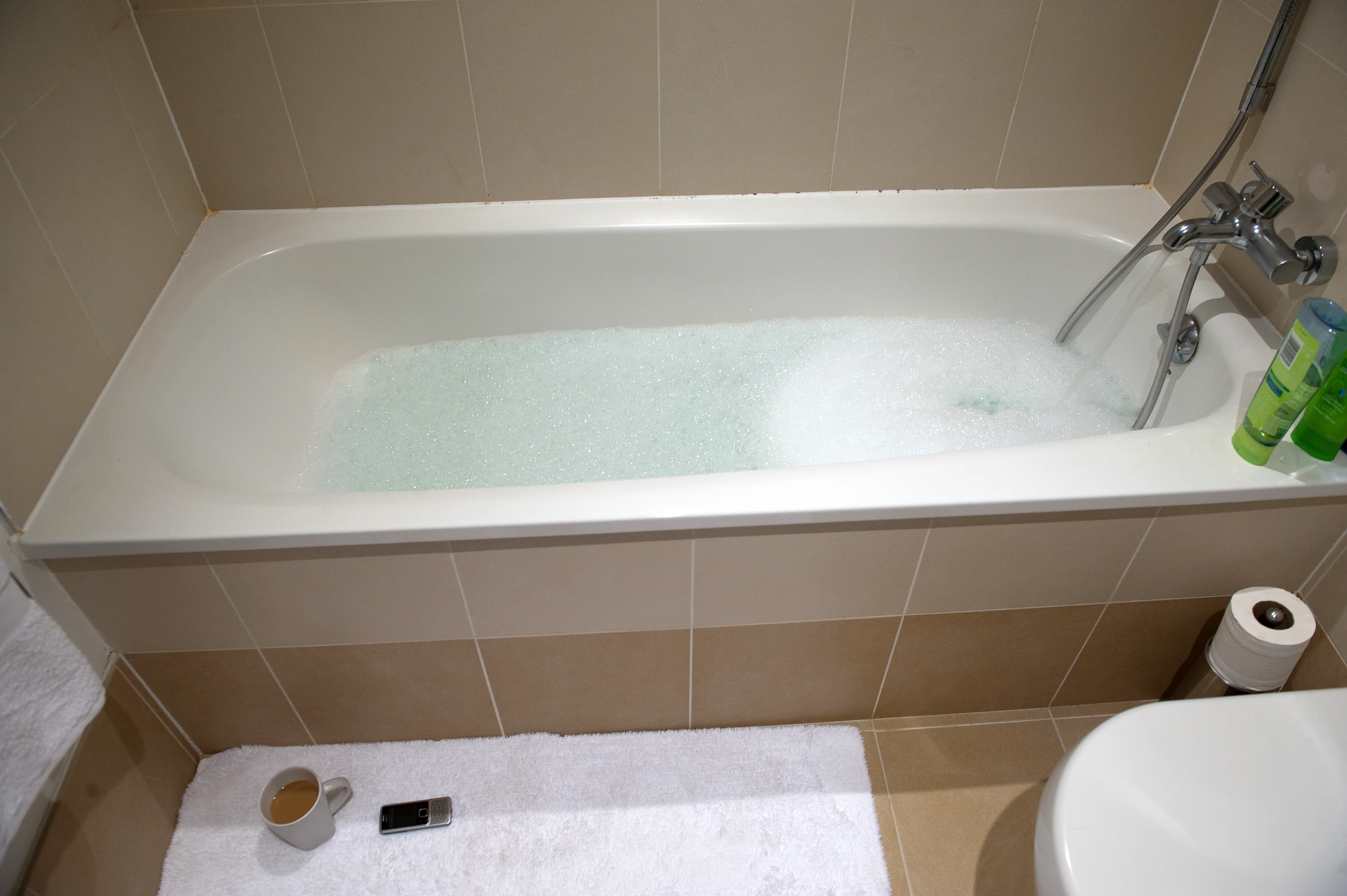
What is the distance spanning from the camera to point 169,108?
141 centimetres

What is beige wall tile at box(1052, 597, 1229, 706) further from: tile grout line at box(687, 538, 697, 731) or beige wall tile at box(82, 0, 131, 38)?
beige wall tile at box(82, 0, 131, 38)

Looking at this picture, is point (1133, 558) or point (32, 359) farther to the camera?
point (1133, 558)

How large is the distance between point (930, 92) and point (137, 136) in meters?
1.25

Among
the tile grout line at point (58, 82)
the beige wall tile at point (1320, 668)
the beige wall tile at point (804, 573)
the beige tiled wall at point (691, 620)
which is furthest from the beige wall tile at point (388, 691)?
the beige wall tile at point (1320, 668)

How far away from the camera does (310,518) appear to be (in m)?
1.03

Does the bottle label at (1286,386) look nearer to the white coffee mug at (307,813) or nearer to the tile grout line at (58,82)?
the white coffee mug at (307,813)

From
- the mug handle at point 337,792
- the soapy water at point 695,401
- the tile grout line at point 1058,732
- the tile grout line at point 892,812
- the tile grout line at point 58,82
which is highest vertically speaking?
the tile grout line at point 58,82

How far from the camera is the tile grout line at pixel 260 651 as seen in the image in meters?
1.07

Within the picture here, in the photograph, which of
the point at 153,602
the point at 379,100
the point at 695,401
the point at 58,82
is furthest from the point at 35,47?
the point at 695,401

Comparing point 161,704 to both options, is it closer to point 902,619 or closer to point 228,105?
point 228,105

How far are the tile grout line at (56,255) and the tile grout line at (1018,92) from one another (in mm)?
1445

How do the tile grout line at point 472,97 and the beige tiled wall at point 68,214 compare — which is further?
the tile grout line at point 472,97

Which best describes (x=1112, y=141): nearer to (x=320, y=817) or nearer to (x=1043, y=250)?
(x=1043, y=250)

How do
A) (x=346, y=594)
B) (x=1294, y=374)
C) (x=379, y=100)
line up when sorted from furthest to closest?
1. (x=379, y=100)
2. (x=346, y=594)
3. (x=1294, y=374)
